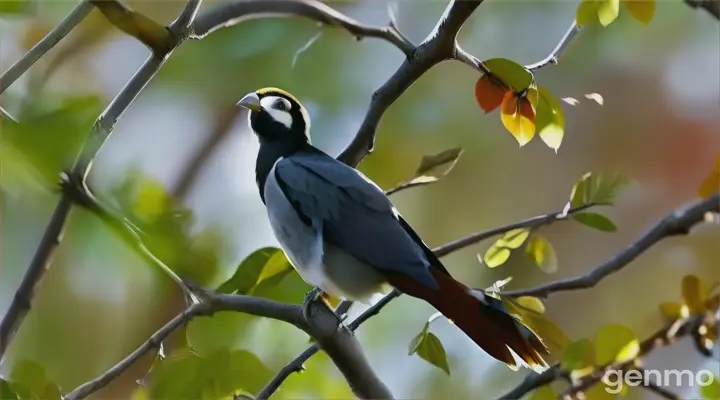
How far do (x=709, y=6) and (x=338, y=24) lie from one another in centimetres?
30

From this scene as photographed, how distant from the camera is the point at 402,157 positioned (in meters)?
0.97

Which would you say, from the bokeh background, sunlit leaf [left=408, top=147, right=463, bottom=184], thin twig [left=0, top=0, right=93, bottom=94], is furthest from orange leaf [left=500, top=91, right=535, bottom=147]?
thin twig [left=0, top=0, right=93, bottom=94]

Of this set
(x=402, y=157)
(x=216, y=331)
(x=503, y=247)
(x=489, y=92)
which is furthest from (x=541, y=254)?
(x=402, y=157)

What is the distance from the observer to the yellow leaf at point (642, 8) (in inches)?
21.1

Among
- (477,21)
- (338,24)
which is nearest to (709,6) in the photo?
(338,24)

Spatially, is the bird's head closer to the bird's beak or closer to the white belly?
the bird's beak

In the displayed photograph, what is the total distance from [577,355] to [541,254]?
0.18 meters

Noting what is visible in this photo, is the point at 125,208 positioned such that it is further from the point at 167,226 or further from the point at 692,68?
the point at 692,68

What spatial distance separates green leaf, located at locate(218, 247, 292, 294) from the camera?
59 centimetres

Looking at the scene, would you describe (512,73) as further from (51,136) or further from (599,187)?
(51,136)

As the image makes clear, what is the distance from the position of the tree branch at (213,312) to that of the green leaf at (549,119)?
222 mm

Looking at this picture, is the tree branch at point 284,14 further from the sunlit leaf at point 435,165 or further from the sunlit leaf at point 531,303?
the sunlit leaf at point 531,303

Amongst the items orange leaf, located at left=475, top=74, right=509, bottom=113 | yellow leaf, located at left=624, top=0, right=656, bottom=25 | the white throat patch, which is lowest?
orange leaf, located at left=475, top=74, right=509, bottom=113

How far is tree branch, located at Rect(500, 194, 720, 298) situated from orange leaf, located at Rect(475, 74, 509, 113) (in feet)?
0.46
